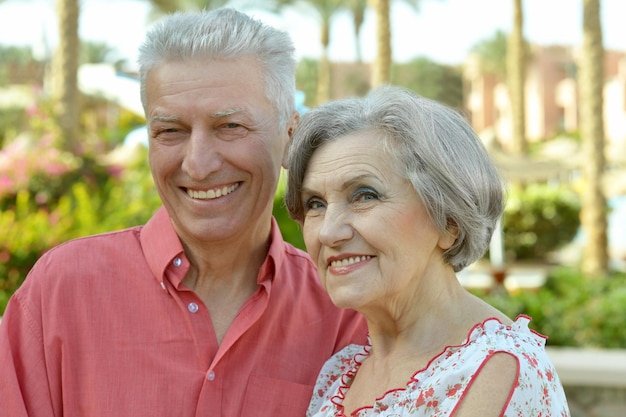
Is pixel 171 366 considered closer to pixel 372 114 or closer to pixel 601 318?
pixel 372 114

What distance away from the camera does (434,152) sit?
209 cm

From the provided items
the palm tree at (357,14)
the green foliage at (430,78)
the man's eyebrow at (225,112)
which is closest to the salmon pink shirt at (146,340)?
the man's eyebrow at (225,112)

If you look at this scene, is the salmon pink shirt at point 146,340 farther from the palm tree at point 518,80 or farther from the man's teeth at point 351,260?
the palm tree at point 518,80

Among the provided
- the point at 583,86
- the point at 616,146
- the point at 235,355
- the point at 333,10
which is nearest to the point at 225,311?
the point at 235,355

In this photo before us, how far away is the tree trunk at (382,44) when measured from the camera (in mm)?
16422

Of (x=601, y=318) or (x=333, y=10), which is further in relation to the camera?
(x=333, y=10)

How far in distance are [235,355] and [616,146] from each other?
23.5 metres

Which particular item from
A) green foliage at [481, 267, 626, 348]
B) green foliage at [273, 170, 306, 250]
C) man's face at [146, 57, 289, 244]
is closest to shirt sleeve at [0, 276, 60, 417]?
man's face at [146, 57, 289, 244]

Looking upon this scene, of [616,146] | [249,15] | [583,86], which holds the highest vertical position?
[249,15]

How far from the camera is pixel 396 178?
2.12m

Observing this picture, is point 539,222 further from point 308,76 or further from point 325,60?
point 308,76

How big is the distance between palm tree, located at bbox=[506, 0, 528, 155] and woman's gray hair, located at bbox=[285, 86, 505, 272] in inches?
776

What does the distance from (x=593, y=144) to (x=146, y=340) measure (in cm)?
1377

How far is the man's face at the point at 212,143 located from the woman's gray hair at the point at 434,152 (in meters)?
0.28
